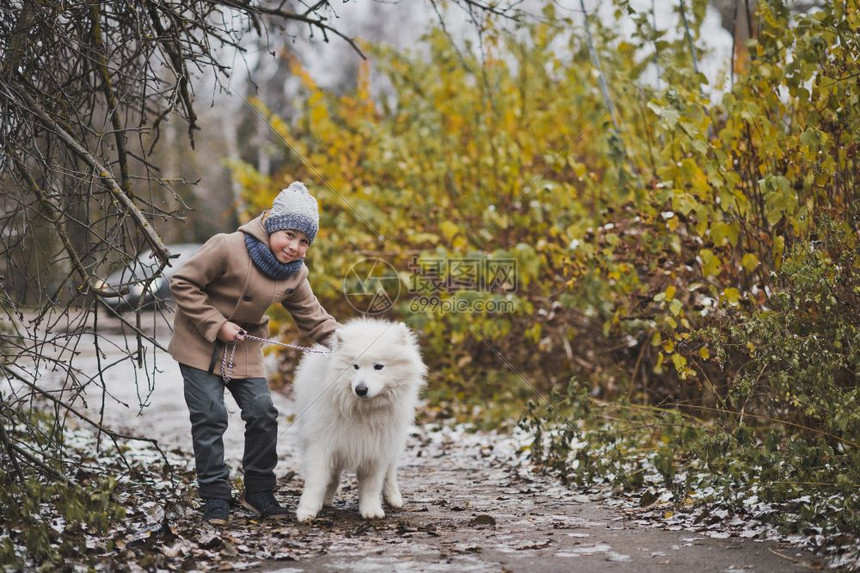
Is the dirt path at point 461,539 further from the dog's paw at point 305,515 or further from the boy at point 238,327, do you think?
the boy at point 238,327

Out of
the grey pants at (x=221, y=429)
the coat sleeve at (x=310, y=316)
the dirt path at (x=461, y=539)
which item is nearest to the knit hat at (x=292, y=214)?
the coat sleeve at (x=310, y=316)

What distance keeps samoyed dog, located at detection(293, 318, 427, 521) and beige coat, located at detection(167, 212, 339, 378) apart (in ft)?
1.42

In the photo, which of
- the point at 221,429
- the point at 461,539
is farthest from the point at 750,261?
the point at 221,429

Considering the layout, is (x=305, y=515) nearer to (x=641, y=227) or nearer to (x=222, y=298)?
(x=222, y=298)

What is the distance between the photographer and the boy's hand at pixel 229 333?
14.3 ft

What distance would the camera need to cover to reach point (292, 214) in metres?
4.56

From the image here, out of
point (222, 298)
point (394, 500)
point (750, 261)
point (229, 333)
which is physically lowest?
point (394, 500)

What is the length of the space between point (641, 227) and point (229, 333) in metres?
3.66

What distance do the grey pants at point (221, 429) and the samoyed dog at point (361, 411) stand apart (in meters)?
0.25

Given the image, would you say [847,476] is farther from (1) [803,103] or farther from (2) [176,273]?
(2) [176,273]

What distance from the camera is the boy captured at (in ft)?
14.5

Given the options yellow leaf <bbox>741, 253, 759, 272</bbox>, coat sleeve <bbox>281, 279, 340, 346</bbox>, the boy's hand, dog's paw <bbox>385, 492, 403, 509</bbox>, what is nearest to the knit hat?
coat sleeve <bbox>281, 279, 340, 346</bbox>

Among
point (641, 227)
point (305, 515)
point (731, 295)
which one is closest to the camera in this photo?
point (305, 515)

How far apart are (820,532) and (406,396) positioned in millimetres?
2239
